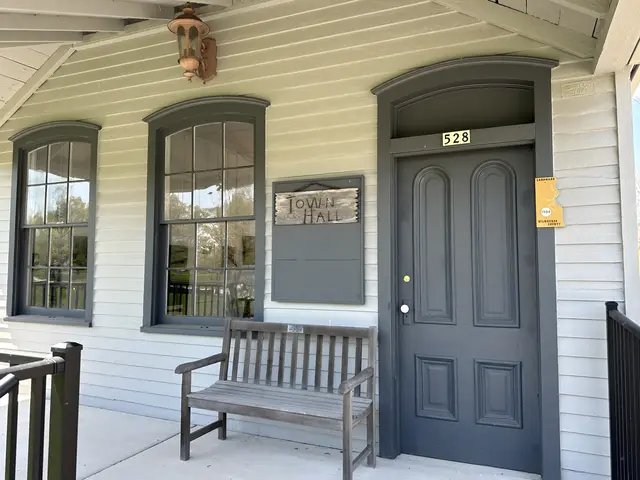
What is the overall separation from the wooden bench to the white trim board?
1.44 meters

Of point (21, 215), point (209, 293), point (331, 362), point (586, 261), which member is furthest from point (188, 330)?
point (586, 261)

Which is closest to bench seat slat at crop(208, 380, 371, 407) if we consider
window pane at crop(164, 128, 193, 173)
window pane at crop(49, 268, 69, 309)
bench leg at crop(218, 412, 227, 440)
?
bench leg at crop(218, 412, 227, 440)

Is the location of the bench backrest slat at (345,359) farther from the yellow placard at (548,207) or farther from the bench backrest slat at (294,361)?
the yellow placard at (548,207)

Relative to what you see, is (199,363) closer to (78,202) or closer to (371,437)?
(371,437)

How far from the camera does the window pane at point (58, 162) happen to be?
4702 mm

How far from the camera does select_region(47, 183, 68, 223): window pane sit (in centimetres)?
468

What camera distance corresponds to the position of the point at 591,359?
8.95ft

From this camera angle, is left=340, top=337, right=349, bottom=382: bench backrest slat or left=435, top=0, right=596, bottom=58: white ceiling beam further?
left=340, top=337, right=349, bottom=382: bench backrest slat

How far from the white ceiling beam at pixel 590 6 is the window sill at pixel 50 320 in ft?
13.8

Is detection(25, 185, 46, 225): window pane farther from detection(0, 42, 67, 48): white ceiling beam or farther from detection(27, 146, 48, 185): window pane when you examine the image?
detection(0, 42, 67, 48): white ceiling beam

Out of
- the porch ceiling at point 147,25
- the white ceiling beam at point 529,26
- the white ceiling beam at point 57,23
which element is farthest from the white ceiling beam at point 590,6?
the white ceiling beam at point 57,23

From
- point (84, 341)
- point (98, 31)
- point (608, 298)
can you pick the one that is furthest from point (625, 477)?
point (98, 31)

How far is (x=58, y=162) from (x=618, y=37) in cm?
463

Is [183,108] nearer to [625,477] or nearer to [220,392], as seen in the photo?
[220,392]
